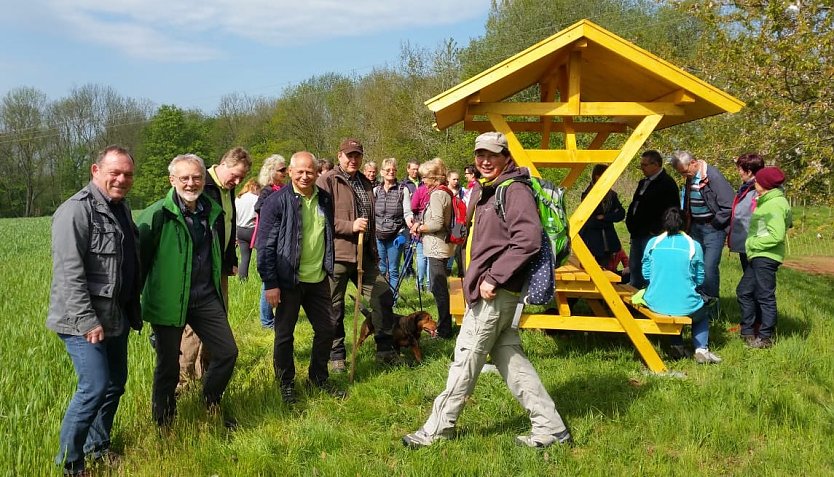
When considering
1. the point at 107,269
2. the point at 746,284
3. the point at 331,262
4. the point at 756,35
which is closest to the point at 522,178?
the point at 331,262

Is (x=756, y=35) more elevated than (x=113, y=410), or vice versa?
(x=756, y=35)

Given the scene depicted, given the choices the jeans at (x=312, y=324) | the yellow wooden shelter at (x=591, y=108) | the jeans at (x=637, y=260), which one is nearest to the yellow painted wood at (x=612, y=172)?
the yellow wooden shelter at (x=591, y=108)

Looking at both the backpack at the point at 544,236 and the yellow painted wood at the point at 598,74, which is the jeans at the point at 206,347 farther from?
the yellow painted wood at the point at 598,74

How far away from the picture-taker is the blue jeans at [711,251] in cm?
644

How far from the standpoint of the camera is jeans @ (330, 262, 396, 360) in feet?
17.4

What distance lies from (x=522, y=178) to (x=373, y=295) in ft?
7.99

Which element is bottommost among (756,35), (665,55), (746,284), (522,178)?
(746,284)

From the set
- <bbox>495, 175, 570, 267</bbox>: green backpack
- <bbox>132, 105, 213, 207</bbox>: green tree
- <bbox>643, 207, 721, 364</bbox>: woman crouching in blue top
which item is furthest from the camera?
<bbox>132, 105, 213, 207</bbox>: green tree

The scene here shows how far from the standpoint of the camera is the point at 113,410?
11.9 ft

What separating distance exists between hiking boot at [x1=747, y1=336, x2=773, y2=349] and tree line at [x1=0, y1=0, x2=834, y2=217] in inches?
81.5

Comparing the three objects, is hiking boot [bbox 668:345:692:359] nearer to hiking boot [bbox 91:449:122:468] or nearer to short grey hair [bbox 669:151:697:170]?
short grey hair [bbox 669:151:697:170]

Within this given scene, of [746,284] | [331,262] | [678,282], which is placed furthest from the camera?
[746,284]

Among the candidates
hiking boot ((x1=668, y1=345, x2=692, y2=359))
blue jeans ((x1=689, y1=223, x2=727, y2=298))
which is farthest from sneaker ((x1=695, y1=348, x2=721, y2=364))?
blue jeans ((x1=689, y1=223, x2=727, y2=298))

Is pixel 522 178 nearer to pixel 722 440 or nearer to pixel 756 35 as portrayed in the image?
pixel 722 440
